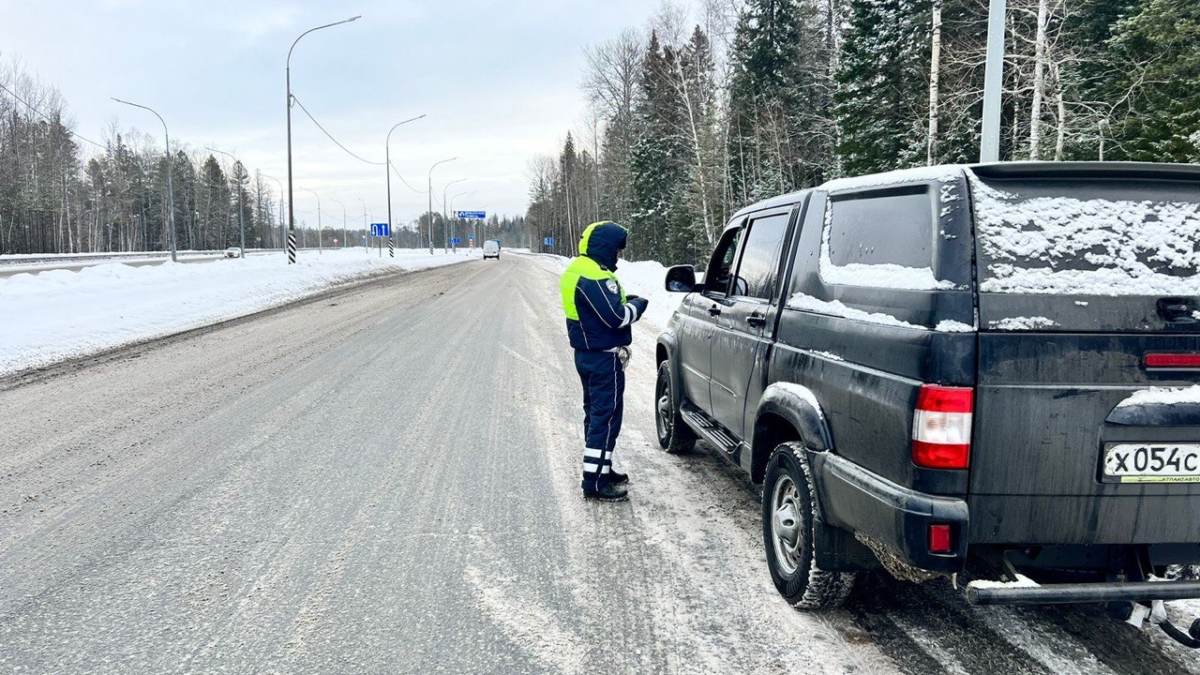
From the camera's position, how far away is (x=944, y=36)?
22719 millimetres

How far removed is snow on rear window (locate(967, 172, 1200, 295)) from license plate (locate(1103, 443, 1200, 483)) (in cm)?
51

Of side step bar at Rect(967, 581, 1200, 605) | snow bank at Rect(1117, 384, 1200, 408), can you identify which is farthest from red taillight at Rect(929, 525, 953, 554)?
snow bank at Rect(1117, 384, 1200, 408)

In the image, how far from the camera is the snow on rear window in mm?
2381

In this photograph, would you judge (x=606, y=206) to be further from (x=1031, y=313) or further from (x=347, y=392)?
(x=1031, y=313)

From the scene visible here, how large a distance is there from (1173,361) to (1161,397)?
131 mm

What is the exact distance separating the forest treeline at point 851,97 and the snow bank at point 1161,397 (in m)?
16.0

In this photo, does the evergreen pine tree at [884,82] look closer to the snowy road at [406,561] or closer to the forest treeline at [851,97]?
the forest treeline at [851,97]

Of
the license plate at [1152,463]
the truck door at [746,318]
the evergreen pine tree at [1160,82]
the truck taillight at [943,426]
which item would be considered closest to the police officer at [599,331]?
the truck door at [746,318]

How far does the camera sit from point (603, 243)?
4586mm

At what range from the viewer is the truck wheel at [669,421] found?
218 inches

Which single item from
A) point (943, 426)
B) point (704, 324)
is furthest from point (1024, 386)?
point (704, 324)

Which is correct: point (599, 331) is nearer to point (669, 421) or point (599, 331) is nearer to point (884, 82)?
point (669, 421)

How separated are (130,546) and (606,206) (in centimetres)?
6364

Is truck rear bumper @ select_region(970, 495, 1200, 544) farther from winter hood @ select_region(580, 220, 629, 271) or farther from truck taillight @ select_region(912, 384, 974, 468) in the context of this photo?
winter hood @ select_region(580, 220, 629, 271)
